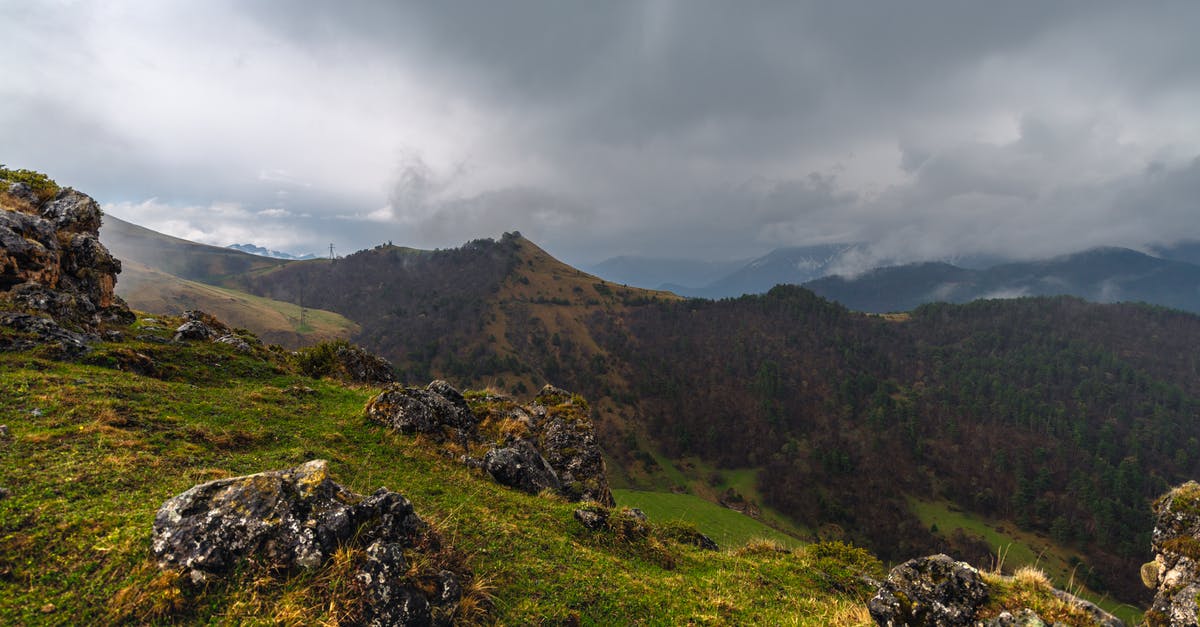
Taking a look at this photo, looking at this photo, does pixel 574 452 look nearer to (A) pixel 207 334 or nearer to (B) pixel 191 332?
(B) pixel 191 332

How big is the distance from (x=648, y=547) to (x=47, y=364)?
1938 centimetres

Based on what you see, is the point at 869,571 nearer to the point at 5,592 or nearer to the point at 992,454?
the point at 5,592

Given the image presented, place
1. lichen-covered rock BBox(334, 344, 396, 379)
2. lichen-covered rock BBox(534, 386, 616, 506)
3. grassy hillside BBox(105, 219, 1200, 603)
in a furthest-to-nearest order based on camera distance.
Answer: grassy hillside BBox(105, 219, 1200, 603), lichen-covered rock BBox(334, 344, 396, 379), lichen-covered rock BBox(534, 386, 616, 506)

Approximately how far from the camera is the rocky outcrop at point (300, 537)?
7184 mm

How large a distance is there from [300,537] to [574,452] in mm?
15939

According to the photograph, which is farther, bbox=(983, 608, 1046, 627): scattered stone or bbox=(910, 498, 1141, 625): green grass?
bbox=(910, 498, 1141, 625): green grass

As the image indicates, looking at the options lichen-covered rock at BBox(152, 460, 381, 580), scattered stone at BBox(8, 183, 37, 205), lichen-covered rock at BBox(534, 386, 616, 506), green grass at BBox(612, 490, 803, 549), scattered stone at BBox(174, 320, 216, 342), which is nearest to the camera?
lichen-covered rock at BBox(152, 460, 381, 580)

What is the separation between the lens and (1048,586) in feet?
31.2

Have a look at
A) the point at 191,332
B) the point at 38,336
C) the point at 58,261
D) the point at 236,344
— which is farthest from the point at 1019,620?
the point at 58,261

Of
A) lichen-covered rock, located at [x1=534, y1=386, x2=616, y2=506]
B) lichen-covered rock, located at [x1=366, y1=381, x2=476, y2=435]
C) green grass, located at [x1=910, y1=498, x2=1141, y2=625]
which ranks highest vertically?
lichen-covered rock, located at [x1=366, y1=381, x2=476, y2=435]

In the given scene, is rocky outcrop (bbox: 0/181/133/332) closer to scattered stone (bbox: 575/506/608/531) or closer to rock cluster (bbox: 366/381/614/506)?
rock cluster (bbox: 366/381/614/506)

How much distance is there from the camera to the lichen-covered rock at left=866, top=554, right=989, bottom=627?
8984 mm

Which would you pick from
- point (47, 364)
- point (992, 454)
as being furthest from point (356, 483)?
point (992, 454)

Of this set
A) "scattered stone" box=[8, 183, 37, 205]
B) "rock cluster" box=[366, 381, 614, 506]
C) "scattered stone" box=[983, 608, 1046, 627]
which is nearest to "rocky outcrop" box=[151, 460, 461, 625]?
"rock cluster" box=[366, 381, 614, 506]
